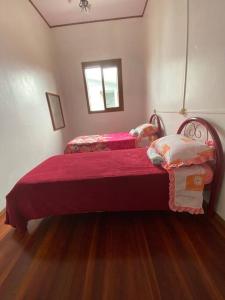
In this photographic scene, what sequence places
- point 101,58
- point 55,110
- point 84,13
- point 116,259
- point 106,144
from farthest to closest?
point 101,58, point 55,110, point 84,13, point 106,144, point 116,259

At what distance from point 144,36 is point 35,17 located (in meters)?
2.37

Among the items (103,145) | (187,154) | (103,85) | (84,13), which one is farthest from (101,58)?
(187,154)

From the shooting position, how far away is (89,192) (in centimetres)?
148

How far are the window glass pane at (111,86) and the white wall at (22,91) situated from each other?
4.65 ft

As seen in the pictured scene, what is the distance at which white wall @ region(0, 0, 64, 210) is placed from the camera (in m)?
2.18

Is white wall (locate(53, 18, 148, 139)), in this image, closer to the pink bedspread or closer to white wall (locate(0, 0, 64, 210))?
white wall (locate(0, 0, 64, 210))

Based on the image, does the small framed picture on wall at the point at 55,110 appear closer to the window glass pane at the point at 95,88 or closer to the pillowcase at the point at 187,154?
the window glass pane at the point at 95,88

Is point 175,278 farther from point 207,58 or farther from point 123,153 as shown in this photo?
point 207,58

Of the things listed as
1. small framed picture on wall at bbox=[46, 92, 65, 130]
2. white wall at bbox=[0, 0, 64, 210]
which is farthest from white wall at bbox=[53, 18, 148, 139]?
white wall at bbox=[0, 0, 64, 210]

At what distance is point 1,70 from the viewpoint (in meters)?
2.15

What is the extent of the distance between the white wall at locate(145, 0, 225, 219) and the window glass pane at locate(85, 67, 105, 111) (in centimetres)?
176

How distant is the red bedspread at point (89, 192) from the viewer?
1442 mm

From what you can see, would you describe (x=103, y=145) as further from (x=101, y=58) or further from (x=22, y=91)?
(x=101, y=58)

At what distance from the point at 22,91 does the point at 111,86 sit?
2.32 metres
